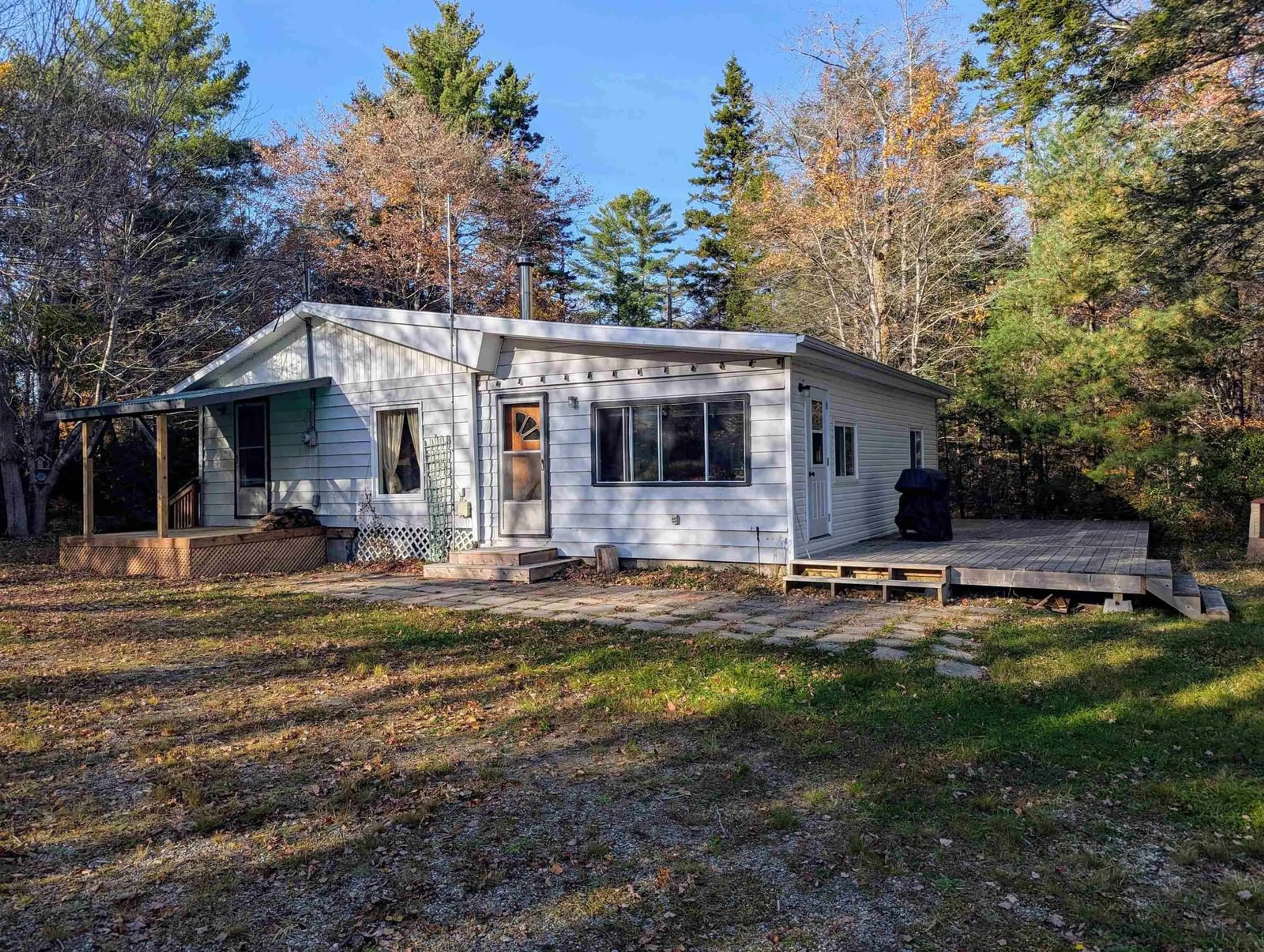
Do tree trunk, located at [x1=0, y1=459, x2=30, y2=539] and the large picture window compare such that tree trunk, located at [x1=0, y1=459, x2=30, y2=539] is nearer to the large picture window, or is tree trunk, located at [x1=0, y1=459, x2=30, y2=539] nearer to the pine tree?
the large picture window

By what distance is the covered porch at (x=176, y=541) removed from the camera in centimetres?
1073

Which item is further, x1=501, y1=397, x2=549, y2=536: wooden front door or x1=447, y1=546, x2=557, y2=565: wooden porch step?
x1=501, y1=397, x2=549, y2=536: wooden front door

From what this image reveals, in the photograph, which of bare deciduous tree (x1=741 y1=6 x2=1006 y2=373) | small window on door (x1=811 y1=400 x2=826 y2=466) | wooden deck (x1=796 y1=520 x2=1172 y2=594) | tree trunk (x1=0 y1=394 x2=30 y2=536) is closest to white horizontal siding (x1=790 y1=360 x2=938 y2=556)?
small window on door (x1=811 y1=400 x2=826 y2=466)

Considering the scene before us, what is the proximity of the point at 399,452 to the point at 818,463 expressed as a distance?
5.83 meters

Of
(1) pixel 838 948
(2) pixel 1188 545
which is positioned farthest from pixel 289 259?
(1) pixel 838 948

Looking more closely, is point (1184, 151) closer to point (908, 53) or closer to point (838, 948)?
point (908, 53)

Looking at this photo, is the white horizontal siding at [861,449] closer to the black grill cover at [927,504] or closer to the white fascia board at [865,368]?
the white fascia board at [865,368]

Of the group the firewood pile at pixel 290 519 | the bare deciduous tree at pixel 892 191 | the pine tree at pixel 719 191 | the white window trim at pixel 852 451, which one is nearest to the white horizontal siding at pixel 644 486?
the white window trim at pixel 852 451

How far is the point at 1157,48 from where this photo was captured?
817 cm

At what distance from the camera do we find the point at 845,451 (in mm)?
11039

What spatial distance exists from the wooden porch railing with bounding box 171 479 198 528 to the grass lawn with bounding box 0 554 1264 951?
26.1 feet

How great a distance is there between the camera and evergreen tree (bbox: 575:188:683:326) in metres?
31.2

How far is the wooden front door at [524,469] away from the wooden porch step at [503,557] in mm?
487

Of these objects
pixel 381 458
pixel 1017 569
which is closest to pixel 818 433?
pixel 1017 569
